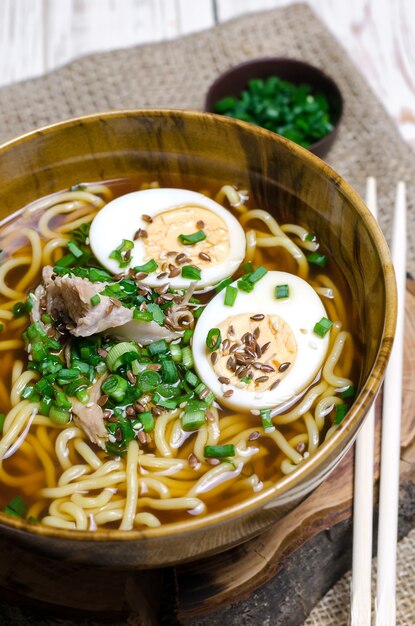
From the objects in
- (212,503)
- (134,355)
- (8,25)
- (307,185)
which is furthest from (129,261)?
(8,25)

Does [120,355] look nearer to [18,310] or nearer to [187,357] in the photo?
[187,357]

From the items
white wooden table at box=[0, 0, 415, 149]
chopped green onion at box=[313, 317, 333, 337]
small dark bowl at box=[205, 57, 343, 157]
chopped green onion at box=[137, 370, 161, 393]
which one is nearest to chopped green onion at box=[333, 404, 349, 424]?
chopped green onion at box=[313, 317, 333, 337]

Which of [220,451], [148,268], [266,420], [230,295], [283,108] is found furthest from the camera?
[283,108]

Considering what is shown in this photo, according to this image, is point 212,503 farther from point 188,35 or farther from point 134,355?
point 188,35

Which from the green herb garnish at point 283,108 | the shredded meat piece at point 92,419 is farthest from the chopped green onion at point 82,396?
the green herb garnish at point 283,108

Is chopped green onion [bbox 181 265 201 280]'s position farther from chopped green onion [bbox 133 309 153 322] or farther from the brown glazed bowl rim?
the brown glazed bowl rim

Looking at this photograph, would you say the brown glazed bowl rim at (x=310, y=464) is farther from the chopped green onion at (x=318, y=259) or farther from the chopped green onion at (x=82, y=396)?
the chopped green onion at (x=82, y=396)

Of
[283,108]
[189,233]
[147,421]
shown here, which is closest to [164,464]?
[147,421]
